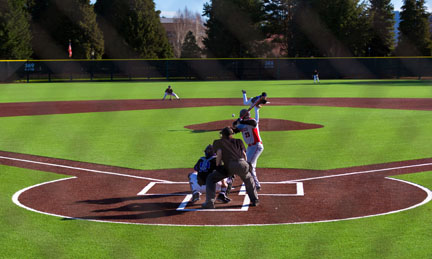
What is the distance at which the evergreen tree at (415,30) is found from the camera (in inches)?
2891

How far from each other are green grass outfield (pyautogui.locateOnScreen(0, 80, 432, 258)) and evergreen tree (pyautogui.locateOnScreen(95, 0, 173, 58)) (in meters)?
49.2

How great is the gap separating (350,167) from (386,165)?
34.2 inches

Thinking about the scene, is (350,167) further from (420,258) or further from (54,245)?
(54,245)

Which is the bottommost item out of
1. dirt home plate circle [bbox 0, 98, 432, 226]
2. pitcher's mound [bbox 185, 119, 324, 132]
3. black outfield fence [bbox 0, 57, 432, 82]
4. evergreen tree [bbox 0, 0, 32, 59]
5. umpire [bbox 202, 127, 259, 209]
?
dirt home plate circle [bbox 0, 98, 432, 226]

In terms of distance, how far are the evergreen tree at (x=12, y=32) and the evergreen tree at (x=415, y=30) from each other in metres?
51.1

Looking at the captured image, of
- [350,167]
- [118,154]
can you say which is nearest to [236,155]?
[350,167]

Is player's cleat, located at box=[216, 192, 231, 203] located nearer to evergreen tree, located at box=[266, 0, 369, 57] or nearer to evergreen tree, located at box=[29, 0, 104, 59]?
evergreen tree, located at box=[29, 0, 104, 59]

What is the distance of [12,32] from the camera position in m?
64.8

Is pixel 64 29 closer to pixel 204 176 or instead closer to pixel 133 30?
pixel 133 30

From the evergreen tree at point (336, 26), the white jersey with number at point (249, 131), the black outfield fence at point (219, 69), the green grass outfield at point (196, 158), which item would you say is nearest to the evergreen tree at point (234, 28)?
the evergreen tree at point (336, 26)

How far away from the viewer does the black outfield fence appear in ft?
197

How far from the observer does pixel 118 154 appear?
44.5 feet

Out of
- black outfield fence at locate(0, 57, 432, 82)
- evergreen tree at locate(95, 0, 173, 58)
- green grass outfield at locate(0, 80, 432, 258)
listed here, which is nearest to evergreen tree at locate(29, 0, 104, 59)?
evergreen tree at locate(95, 0, 173, 58)

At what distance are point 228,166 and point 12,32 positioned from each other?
63129 millimetres
